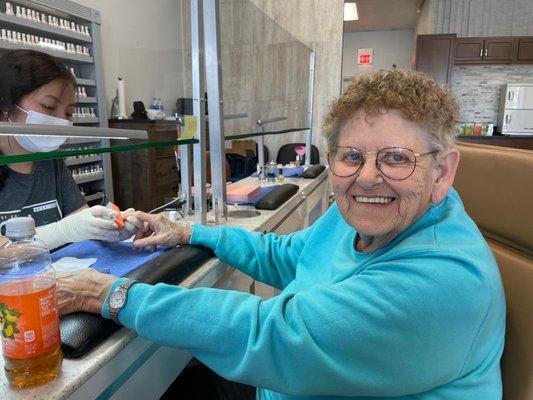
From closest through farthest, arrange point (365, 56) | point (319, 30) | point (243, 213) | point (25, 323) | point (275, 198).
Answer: point (25, 323) → point (243, 213) → point (275, 198) → point (319, 30) → point (365, 56)

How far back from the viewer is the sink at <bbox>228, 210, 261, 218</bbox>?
166cm

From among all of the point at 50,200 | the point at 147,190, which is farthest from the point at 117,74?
the point at 50,200

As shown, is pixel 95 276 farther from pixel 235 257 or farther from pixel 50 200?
pixel 50 200

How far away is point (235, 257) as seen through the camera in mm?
1189

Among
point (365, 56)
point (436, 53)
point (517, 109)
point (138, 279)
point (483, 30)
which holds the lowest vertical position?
point (138, 279)

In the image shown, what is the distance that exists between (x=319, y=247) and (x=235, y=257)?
27cm

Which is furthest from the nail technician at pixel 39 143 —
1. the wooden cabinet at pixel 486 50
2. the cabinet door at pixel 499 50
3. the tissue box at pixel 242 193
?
the cabinet door at pixel 499 50

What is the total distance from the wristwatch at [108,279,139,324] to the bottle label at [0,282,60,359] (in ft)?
0.45

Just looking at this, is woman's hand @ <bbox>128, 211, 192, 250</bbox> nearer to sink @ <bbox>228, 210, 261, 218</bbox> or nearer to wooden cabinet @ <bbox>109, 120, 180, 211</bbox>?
sink @ <bbox>228, 210, 261, 218</bbox>

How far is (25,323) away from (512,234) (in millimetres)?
908

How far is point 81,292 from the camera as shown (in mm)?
750

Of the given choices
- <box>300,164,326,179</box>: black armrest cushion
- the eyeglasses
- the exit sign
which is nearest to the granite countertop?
the eyeglasses

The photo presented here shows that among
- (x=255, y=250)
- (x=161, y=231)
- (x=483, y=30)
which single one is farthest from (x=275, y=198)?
(x=483, y=30)

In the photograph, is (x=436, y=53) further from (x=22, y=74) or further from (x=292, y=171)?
(x=22, y=74)
